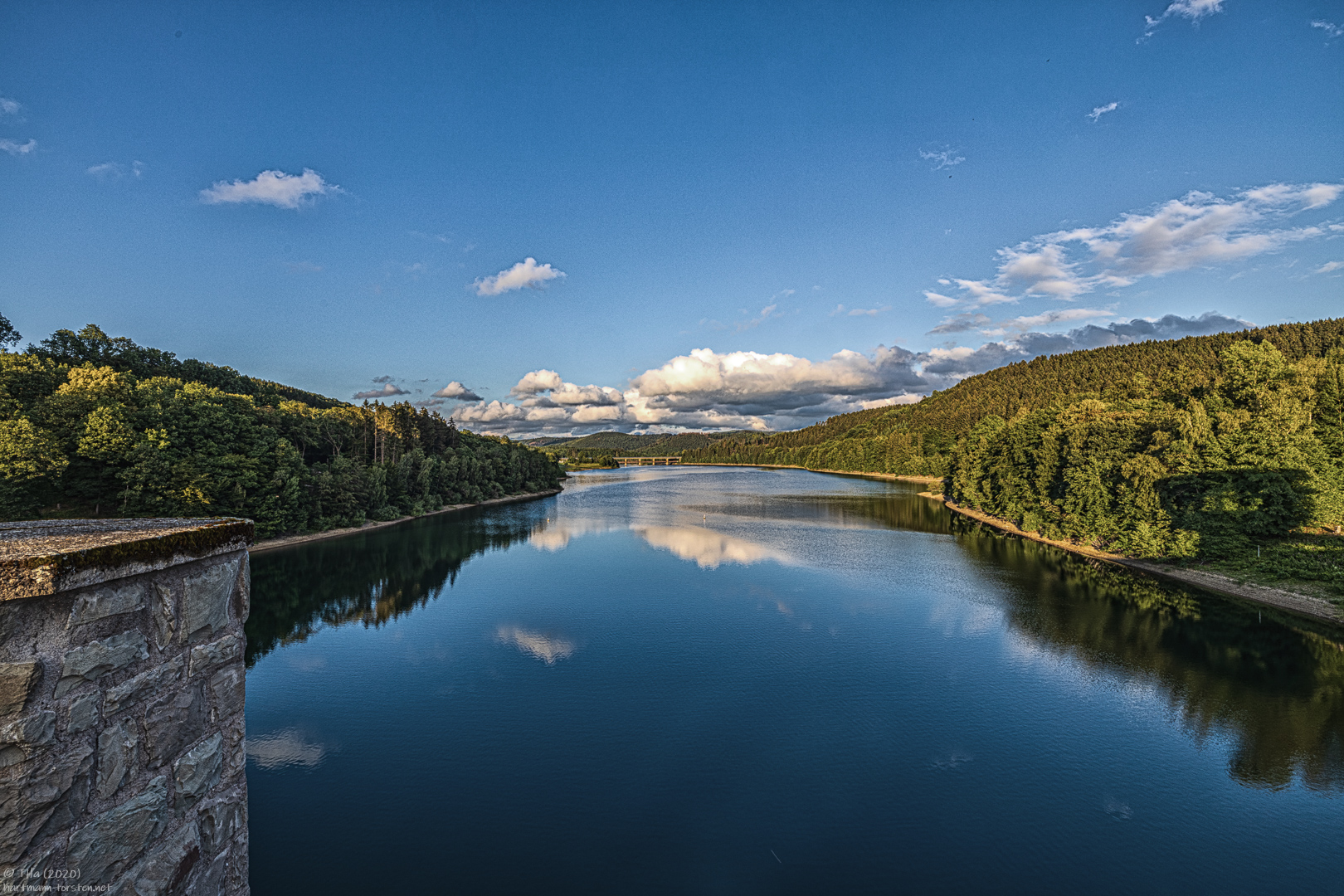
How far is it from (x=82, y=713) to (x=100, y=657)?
261 mm

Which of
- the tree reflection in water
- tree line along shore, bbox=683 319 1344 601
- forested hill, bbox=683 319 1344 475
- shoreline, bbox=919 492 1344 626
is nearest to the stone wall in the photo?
the tree reflection in water

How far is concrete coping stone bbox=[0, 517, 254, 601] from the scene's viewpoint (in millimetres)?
2602

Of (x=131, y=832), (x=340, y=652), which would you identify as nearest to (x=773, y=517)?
(x=340, y=652)

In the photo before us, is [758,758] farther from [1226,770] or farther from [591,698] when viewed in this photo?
[1226,770]

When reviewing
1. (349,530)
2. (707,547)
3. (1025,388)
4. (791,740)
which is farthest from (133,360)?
(1025,388)

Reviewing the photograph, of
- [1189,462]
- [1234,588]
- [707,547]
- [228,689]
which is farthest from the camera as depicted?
[707,547]

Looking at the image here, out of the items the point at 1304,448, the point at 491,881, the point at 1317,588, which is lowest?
the point at 491,881

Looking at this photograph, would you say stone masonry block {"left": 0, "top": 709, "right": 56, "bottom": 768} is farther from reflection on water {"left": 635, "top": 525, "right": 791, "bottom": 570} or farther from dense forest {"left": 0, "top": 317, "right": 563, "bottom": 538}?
dense forest {"left": 0, "top": 317, "right": 563, "bottom": 538}

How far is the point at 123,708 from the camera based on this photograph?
3.03 meters

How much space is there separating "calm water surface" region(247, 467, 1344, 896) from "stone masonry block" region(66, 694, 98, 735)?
448 inches

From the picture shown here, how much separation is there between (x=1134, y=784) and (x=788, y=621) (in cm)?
1402

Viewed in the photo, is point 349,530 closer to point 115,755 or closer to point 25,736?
point 115,755

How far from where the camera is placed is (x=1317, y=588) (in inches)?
1094

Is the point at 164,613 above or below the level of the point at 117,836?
above
